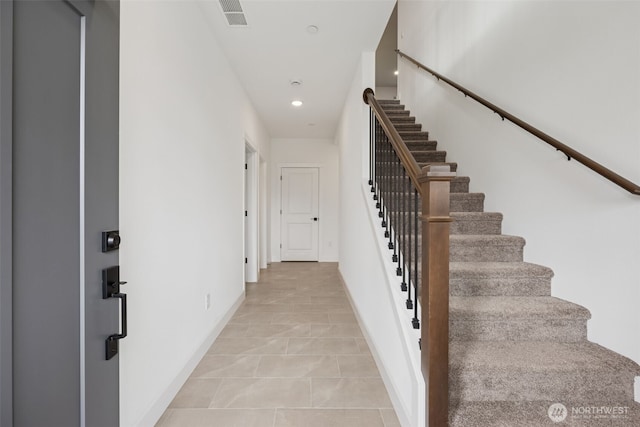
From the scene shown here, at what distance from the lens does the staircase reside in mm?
1389

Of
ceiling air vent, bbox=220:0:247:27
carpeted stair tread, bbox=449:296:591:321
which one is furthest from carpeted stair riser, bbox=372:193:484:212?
ceiling air vent, bbox=220:0:247:27

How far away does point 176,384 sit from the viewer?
1.89m

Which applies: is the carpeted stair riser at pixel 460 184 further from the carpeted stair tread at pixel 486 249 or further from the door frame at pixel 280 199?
the door frame at pixel 280 199

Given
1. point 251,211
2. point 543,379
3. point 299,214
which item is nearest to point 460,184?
point 543,379

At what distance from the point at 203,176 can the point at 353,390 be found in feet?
6.30

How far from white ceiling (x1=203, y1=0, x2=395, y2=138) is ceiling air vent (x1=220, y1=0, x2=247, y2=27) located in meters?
0.04

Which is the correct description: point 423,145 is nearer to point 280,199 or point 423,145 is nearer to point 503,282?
point 503,282

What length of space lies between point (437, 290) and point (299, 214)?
5407 millimetres

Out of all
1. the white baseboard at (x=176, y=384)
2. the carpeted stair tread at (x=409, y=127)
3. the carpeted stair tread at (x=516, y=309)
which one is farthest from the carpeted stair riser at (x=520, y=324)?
the carpeted stair tread at (x=409, y=127)

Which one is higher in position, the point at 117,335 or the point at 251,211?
the point at 251,211

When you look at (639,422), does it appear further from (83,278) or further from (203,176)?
(203,176)

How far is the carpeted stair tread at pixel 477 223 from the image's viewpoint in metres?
2.41

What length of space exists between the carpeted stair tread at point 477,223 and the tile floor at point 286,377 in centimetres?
127

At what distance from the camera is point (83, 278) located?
896 mm
